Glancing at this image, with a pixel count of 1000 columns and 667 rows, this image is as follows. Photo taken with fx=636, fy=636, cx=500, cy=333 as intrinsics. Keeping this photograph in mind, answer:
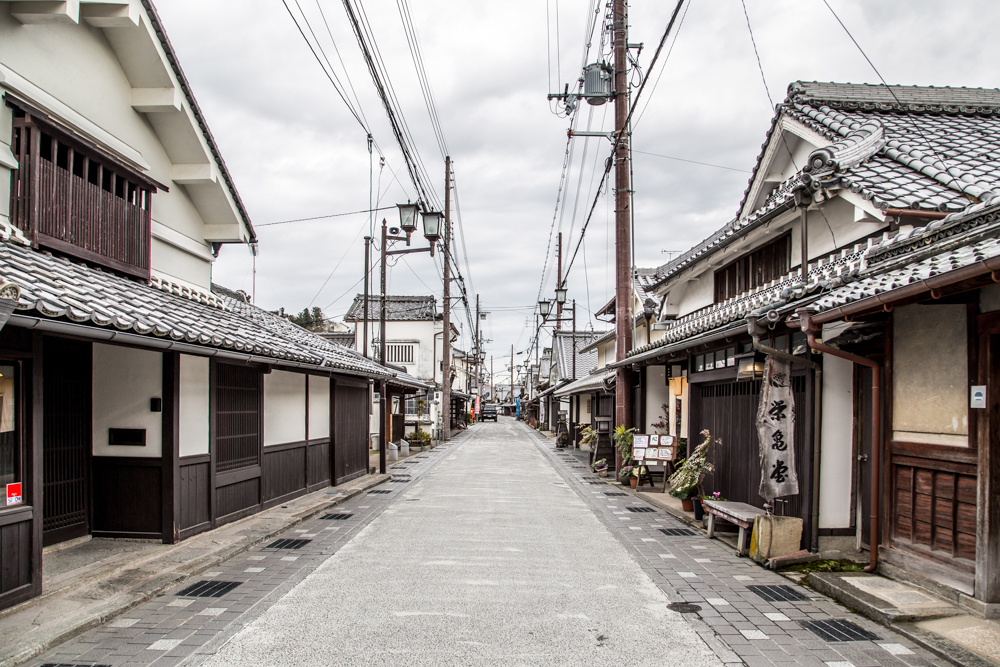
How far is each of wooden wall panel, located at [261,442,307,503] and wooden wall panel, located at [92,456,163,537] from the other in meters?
2.93

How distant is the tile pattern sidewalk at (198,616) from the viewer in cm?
514

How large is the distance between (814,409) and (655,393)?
1113cm

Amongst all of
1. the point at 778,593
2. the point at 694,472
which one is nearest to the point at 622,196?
the point at 694,472

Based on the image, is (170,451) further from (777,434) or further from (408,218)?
(408,218)

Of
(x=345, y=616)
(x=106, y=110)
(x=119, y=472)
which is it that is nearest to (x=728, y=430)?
(x=345, y=616)

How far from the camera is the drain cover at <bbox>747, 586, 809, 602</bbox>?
6758 millimetres

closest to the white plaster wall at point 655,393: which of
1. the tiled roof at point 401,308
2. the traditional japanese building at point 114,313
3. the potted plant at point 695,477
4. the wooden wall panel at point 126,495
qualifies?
the potted plant at point 695,477

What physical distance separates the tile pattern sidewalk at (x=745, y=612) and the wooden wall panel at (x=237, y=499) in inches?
253

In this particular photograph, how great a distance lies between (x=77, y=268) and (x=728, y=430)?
35.6ft

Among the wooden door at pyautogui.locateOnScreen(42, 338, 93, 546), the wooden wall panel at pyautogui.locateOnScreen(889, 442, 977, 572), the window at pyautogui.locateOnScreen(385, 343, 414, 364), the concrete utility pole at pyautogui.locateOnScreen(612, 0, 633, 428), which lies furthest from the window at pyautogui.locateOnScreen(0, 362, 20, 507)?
the window at pyautogui.locateOnScreen(385, 343, 414, 364)

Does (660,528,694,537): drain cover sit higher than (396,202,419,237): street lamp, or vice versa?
(396,202,419,237): street lamp

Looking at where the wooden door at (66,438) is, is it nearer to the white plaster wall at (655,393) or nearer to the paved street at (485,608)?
the paved street at (485,608)

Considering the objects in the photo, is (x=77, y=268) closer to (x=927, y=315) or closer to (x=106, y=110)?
(x=106, y=110)

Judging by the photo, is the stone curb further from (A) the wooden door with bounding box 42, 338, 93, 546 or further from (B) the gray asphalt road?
(A) the wooden door with bounding box 42, 338, 93, 546
